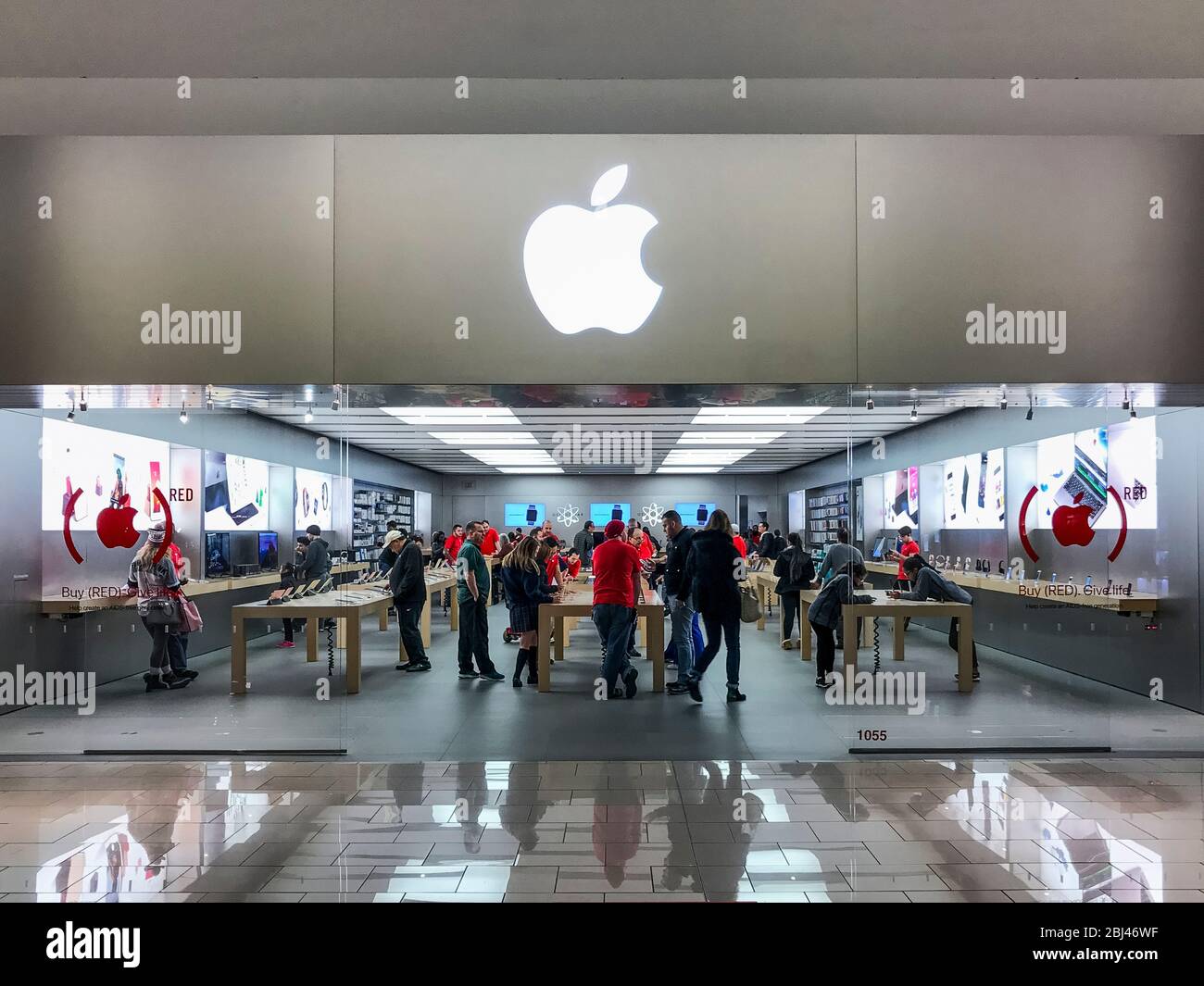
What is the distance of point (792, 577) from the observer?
10.5 m

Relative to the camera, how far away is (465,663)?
843 centimetres

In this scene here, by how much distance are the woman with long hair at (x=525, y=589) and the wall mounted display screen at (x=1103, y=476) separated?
4646mm

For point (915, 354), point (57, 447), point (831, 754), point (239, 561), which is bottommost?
point (831, 754)

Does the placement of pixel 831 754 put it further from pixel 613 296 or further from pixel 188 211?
pixel 188 211

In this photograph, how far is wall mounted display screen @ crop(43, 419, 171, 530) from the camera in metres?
6.38

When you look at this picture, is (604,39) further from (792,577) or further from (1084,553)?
(792,577)

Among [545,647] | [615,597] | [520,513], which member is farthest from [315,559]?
[520,513]

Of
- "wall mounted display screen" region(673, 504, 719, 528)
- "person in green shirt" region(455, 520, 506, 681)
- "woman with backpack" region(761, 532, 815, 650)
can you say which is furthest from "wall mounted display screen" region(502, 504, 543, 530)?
"person in green shirt" region(455, 520, 506, 681)

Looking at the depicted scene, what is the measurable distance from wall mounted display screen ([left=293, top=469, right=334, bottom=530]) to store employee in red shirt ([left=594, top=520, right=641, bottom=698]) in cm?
234

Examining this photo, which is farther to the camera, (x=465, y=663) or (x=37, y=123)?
(x=465, y=663)

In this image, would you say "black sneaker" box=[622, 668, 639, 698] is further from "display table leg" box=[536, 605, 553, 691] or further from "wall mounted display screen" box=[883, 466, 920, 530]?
"wall mounted display screen" box=[883, 466, 920, 530]

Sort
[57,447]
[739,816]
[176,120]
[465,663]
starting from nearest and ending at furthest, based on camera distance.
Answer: [739,816] → [176,120] → [57,447] → [465,663]
